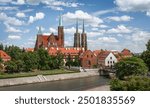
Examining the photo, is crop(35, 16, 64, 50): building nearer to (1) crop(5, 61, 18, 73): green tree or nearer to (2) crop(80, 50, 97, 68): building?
(2) crop(80, 50, 97, 68): building

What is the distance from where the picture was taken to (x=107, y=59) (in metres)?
29.2

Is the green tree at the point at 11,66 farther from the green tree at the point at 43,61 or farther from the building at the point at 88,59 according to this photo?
the building at the point at 88,59

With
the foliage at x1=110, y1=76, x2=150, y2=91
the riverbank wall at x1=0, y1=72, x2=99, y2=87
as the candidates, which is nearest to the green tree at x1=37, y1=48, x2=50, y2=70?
the riverbank wall at x1=0, y1=72, x2=99, y2=87

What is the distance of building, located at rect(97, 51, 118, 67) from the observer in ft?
94.1

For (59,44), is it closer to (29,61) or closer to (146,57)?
(29,61)

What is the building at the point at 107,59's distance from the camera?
28.7 m

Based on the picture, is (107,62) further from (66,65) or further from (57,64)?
(57,64)

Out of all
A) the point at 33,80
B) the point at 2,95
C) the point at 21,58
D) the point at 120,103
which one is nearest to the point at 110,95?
the point at 120,103

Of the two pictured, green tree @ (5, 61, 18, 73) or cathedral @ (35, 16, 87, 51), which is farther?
cathedral @ (35, 16, 87, 51)

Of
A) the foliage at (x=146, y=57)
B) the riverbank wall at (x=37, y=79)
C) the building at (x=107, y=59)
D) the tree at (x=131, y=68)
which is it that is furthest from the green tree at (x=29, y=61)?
the building at (x=107, y=59)

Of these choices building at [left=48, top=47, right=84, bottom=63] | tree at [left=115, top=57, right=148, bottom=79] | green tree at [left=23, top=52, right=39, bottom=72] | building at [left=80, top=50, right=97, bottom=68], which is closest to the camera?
tree at [left=115, top=57, right=148, bottom=79]

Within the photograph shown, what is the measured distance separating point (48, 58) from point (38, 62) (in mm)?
1030

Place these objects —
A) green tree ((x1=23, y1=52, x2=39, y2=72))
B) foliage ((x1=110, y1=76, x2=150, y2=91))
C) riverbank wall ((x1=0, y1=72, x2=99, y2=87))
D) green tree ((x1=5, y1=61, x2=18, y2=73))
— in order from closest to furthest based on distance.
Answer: foliage ((x1=110, y1=76, x2=150, y2=91)) < riverbank wall ((x1=0, y1=72, x2=99, y2=87)) < green tree ((x1=5, y1=61, x2=18, y2=73)) < green tree ((x1=23, y1=52, x2=39, y2=72))

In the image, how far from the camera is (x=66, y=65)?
1158 inches
